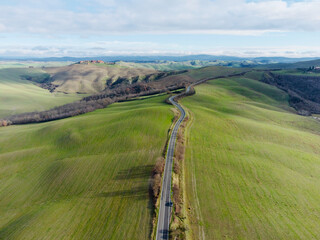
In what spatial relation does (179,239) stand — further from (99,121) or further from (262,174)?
(99,121)

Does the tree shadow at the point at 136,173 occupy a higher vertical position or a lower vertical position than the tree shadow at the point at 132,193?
higher

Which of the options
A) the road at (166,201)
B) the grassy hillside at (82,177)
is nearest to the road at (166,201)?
the road at (166,201)

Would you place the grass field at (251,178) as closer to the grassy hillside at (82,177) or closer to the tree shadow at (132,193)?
the tree shadow at (132,193)

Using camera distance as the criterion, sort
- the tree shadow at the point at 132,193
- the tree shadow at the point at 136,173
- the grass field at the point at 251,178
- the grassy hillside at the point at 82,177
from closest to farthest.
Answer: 1. the grass field at the point at 251,178
2. the grassy hillside at the point at 82,177
3. the tree shadow at the point at 132,193
4. the tree shadow at the point at 136,173

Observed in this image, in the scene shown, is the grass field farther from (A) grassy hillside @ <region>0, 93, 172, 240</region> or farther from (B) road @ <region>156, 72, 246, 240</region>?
(A) grassy hillside @ <region>0, 93, 172, 240</region>

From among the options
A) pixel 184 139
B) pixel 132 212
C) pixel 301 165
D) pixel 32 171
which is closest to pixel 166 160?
pixel 184 139

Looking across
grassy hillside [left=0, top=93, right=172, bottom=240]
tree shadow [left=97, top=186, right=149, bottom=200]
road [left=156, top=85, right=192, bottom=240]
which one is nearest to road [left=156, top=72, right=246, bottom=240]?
road [left=156, top=85, right=192, bottom=240]
